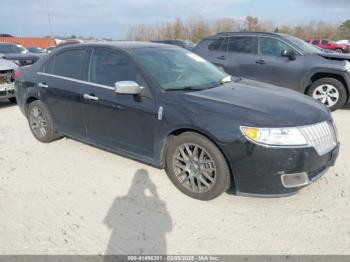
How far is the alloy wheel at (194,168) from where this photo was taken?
11.1ft

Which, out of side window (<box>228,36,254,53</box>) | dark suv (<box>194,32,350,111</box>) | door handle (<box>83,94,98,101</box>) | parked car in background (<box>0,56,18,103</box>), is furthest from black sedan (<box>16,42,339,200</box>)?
side window (<box>228,36,254,53</box>)

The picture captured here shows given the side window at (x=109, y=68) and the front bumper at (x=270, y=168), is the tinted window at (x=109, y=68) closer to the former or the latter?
the side window at (x=109, y=68)

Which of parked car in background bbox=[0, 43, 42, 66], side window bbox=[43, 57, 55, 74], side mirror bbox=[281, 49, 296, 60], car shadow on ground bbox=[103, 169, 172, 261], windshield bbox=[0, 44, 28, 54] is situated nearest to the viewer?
car shadow on ground bbox=[103, 169, 172, 261]

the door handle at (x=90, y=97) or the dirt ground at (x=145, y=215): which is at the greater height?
the door handle at (x=90, y=97)

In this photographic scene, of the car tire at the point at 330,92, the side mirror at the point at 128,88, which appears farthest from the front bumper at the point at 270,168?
the car tire at the point at 330,92

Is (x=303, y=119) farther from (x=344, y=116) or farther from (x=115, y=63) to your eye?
(x=344, y=116)

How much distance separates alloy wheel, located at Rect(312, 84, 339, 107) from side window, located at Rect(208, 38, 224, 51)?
2.68m

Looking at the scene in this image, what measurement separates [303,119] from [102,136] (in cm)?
245

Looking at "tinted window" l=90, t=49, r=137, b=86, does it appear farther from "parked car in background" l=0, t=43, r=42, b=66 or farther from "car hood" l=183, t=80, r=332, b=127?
"parked car in background" l=0, t=43, r=42, b=66

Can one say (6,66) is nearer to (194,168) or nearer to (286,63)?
(194,168)

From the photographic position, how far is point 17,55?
35.4 ft

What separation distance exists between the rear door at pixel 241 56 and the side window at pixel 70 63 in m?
4.53

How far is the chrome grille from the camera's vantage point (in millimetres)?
3135

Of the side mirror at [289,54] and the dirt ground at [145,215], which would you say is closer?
the dirt ground at [145,215]
